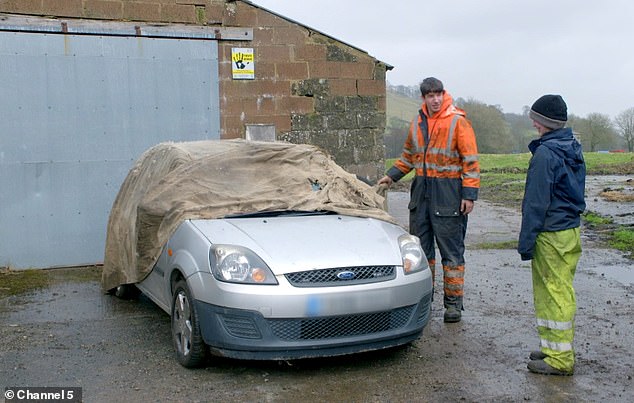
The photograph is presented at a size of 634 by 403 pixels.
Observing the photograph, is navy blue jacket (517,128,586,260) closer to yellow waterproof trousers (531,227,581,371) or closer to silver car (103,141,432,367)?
yellow waterproof trousers (531,227,581,371)

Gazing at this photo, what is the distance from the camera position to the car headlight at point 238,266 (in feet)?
15.4

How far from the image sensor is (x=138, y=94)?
9.42 m

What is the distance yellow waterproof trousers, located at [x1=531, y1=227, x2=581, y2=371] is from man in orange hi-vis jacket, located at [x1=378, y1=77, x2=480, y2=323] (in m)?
1.28

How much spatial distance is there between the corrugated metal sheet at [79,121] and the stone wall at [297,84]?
0.34m

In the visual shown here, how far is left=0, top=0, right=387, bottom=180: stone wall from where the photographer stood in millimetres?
9680

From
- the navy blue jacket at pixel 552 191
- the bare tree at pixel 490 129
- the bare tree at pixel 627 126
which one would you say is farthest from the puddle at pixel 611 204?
the bare tree at pixel 627 126

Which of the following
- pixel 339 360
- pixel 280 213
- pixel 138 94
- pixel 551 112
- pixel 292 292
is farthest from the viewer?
pixel 138 94

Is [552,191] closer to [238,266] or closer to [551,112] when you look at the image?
[551,112]

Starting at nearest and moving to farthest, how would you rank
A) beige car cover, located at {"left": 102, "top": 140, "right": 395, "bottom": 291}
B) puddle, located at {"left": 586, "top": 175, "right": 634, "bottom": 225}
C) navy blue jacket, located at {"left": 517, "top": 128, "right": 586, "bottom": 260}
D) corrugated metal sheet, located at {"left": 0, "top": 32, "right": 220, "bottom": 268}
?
navy blue jacket, located at {"left": 517, "top": 128, "right": 586, "bottom": 260} → beige car cover, located at {"left": 102, "top": 140, "right": 395, "bottom": 291} → corrugated metal sheet, located at {"left": 0, "top": 32, "right": 220, "bottom": 268} → puddle, located at {"left": 586, "top": 175, "right": 634, "bottom": 225}

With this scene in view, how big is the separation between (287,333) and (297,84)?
5.93 meters

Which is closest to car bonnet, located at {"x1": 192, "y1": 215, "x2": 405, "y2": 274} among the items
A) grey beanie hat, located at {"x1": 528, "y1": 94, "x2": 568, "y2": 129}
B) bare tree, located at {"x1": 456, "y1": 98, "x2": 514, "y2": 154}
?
grey beanie hat, located at {"x1": 528, "y1": 94, "x2": 568, "y2": 129}

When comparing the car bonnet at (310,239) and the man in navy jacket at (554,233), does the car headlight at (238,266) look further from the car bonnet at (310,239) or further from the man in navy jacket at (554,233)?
the man in navy jacket at (554,233)

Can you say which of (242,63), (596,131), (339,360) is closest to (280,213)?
(339,360)

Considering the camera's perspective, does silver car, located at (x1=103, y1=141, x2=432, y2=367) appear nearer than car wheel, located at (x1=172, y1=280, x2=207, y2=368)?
Yes
